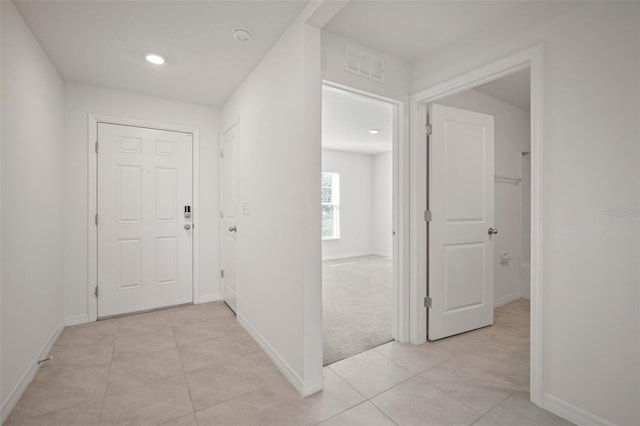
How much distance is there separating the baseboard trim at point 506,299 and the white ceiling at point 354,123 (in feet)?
8.27

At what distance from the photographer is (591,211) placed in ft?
5.22

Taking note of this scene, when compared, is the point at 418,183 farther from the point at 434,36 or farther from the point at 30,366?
the point at 30,366

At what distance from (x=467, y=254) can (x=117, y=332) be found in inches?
131

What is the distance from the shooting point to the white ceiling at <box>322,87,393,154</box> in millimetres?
3779

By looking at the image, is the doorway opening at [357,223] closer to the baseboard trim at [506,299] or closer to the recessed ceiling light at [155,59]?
the baseboard trim at [506,299]

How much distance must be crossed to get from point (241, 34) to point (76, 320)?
3124mm

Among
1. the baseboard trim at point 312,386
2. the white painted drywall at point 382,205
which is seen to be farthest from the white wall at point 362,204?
the baseboard trim at point 312,386

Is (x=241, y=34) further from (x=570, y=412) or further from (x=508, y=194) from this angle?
(x=508, y=194)

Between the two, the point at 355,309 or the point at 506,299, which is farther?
the point at 506,299

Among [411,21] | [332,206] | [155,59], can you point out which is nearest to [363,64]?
[411,21]

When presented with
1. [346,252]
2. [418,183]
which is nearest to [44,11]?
[418,183]

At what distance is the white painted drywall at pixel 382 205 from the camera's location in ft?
23.6

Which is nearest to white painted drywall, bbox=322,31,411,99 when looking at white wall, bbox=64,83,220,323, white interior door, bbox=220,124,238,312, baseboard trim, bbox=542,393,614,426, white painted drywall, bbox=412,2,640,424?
white painted drywall, bbox=412,2,640,424

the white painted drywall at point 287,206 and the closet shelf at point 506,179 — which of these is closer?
the white painted drywall at point 287,206
